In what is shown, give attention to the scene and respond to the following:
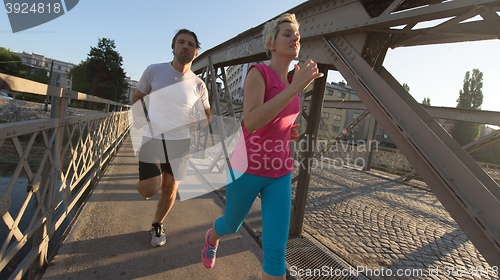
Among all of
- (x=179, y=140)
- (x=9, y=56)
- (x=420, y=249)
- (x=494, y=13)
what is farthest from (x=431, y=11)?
(x=9, y=56)

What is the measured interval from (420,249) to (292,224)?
1.97 metres

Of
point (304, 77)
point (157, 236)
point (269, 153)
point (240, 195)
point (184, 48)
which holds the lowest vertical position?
point (157, 236)

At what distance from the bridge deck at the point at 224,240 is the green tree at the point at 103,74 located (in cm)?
4628

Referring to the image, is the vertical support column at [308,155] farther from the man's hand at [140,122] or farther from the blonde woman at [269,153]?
the man's hand at [140,122]

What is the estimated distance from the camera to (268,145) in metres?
1.59

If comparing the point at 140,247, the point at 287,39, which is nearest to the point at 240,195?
the point at 287,39

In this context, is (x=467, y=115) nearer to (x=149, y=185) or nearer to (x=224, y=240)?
(x=224, y=240)

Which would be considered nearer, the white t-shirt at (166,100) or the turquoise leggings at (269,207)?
the turquoise leggings at (269,207)

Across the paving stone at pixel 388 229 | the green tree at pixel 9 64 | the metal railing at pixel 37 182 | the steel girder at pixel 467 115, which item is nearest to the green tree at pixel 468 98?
the steel girder at pixel 467 115

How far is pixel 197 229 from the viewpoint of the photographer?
3.01 m

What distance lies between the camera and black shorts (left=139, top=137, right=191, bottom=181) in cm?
238

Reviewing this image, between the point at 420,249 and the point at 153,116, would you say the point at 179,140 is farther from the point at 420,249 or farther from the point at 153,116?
the point at 420,249

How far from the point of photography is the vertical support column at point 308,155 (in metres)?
2.97

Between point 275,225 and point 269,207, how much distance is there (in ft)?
0.38
